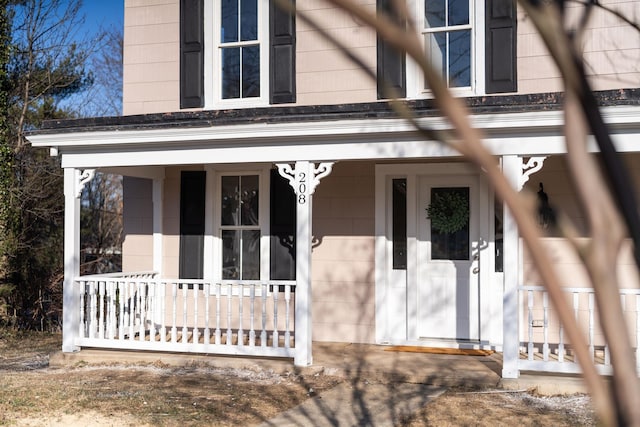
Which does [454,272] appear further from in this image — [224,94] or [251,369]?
[224,94]

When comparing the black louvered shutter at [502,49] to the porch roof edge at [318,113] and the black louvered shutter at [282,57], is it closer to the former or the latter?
the porch roof edge at [318,113]

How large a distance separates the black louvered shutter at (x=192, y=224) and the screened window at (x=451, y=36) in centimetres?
355

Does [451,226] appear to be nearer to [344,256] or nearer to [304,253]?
[344,256]

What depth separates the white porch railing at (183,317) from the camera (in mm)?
8336

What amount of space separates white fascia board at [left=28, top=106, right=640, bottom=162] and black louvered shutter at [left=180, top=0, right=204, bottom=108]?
1.70m

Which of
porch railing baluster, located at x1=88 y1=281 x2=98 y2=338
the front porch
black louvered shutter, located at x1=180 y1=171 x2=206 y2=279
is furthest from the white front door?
porch railing baluster, located at x1=88 y1=281 x2=98 y2=338

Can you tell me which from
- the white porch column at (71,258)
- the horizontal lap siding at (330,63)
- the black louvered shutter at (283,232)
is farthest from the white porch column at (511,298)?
the white porch column at (71,258)

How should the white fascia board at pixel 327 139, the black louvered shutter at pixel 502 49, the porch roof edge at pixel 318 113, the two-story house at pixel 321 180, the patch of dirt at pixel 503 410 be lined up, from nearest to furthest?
the patch of dirt at pixel 503 410
the porch roof edge at pixel 318 113
the white fascia board at pixel 327 139
the two-story house at pixel 321 180
the black louvered shutter at pixel 502 49

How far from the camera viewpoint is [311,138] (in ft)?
26.5

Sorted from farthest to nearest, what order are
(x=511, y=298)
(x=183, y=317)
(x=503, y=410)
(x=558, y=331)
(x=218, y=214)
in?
(x=218, y=214) → (x=183, y=317) → (x=558, y=331) → (x=511, y=298) → (x=503, y=410)

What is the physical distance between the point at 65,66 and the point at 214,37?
20.6 ft

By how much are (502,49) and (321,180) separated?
2.75 m

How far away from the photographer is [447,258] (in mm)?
9344

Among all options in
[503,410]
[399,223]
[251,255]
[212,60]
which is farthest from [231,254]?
[503,410]
